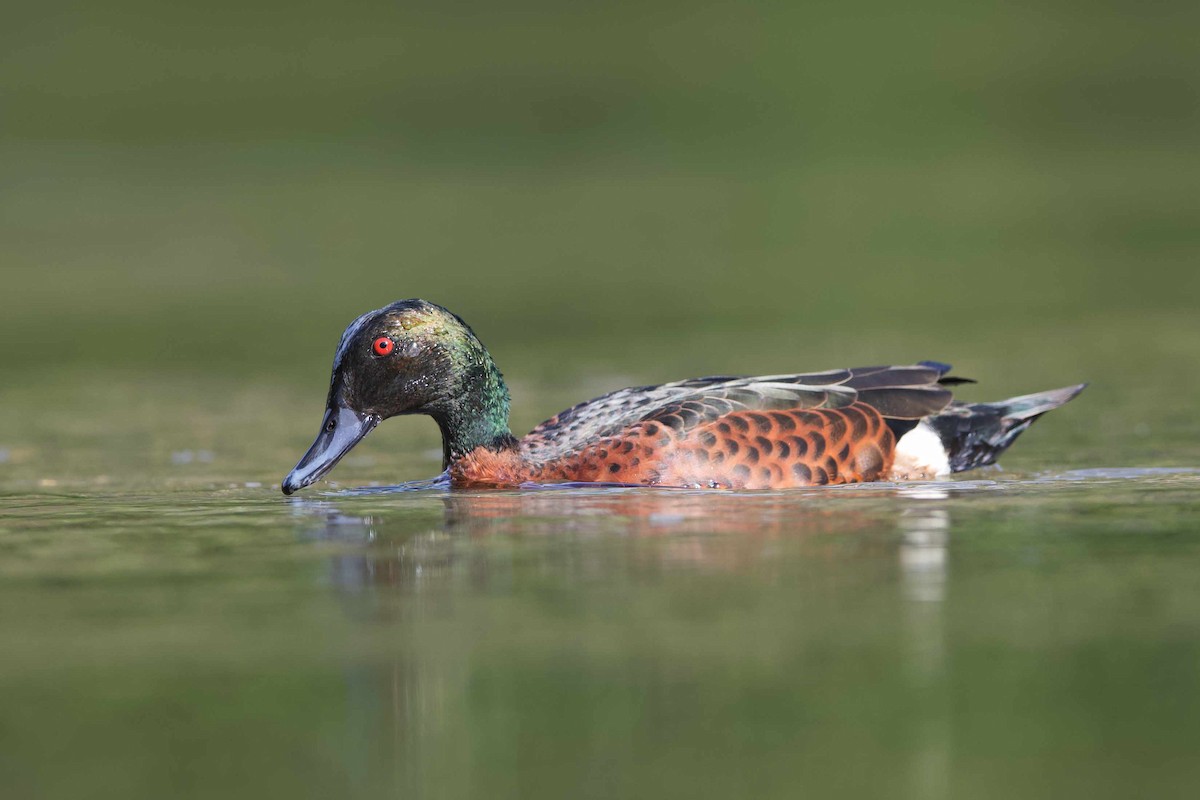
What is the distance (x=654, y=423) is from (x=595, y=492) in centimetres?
48

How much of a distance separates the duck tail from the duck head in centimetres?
230

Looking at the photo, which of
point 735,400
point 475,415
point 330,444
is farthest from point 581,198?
point 330,444

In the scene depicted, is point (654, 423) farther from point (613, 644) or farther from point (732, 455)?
point (613, 644)

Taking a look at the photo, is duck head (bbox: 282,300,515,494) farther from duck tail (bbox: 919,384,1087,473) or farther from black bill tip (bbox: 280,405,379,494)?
duck tail (bbox: 919,384,1087,473)

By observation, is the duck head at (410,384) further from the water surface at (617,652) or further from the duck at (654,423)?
the water surface at (617,652)

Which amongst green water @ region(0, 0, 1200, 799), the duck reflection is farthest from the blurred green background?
the duck reflection

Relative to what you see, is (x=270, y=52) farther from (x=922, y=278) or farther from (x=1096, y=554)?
(x=1096, y=554)

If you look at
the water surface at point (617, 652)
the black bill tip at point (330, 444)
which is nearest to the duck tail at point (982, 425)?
the water surface at point (617, 652)

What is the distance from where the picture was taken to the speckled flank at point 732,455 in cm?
947

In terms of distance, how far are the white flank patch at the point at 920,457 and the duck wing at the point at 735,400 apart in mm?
98

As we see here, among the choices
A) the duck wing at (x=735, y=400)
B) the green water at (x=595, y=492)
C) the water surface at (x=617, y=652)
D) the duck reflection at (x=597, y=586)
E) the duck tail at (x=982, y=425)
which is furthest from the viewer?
the duck tail at (x=982, y=425)

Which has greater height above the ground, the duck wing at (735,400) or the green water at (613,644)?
the duck wing at (735,400)

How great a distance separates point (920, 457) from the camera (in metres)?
10.1

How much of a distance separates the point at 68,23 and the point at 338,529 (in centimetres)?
4260
